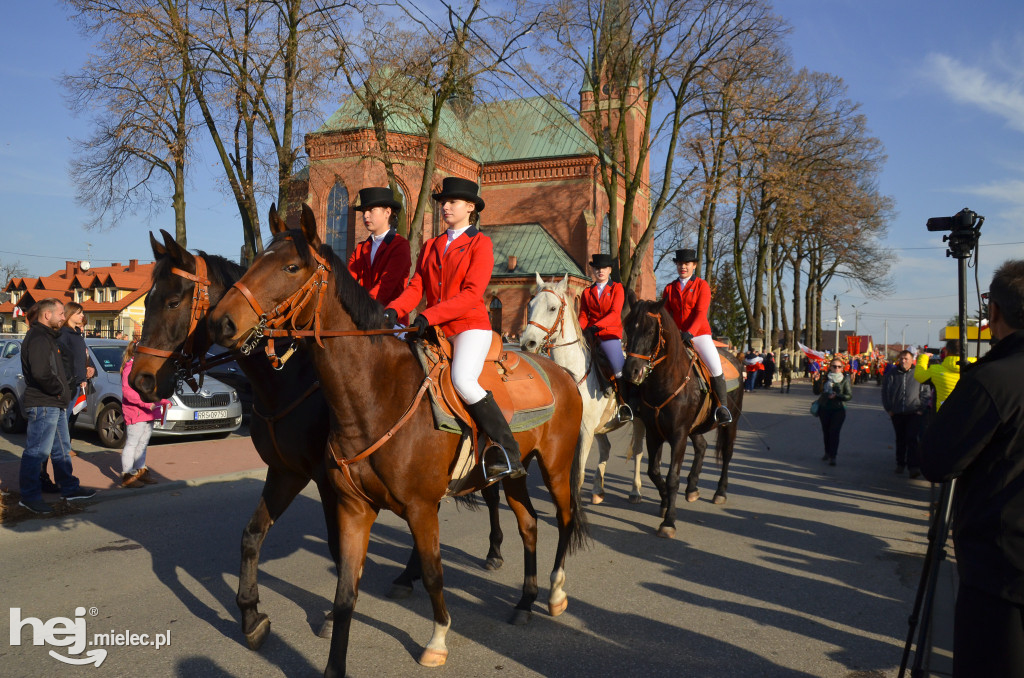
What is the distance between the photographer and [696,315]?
27.3ft

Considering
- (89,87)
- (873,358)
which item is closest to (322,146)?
(89,87)

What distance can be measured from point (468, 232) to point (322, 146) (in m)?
18.6

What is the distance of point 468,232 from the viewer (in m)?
4.40

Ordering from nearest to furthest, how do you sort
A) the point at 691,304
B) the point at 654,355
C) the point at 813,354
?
the point at 654,355 → the point at 691,304 → the point at 813,354

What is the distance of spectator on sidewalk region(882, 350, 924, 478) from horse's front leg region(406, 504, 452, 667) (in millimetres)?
9260

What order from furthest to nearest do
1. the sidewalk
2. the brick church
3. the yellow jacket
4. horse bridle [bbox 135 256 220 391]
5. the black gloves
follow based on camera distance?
the brick church < the sidewalk < the yellow jacket < horse bridle [bbox 135 256 220 391] < the black gloves

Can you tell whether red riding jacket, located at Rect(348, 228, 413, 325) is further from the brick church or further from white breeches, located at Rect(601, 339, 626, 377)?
the brick church

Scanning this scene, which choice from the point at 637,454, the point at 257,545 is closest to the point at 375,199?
the point at 257,545

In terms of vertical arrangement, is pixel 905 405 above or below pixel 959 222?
below

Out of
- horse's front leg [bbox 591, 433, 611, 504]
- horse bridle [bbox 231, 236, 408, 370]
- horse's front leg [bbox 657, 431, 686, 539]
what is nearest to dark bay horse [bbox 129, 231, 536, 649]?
horse bridle [bbox 231, 236, 408, 370]

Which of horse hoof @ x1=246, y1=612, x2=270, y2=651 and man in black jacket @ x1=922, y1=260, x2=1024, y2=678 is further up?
man in black jacket @ x1=922, y1=260, x2=1024, y2=678

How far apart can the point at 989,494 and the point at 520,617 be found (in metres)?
3.05

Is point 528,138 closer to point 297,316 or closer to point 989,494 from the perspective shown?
point 297,316

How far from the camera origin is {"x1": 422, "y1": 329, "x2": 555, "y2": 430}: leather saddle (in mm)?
3969
